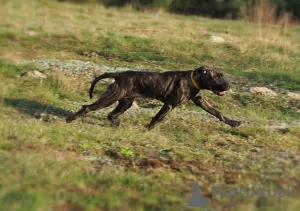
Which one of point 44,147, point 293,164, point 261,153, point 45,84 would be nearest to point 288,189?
point 293,164

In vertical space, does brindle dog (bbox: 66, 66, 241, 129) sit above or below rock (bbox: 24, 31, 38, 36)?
above

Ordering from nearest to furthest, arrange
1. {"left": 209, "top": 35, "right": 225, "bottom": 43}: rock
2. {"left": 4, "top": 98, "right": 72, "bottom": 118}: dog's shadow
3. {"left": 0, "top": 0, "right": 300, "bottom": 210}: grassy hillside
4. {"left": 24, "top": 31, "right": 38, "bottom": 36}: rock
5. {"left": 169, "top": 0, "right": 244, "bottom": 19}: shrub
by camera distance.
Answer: {"left": 0, "top": 0, "right": 300, "bottom": 210}: grassy hillside
{"left": 4, "top": 98, "right": 72, "bottom": 118}: dog's shadow
{"left": 24, "top": 31, "right": 38, "bottom": 36}: rock
{"left": 209, "top": 35, "right": 225, "bottom": 43}: rock
{"left": 169, "top": 0, "right": 244, "bottom": 19}: shrub

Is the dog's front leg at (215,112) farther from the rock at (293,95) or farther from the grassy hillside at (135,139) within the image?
the rock at (293,95)

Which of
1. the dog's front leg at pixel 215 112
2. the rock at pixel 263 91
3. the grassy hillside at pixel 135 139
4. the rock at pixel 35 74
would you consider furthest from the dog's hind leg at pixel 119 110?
the rock at pixel 263 91

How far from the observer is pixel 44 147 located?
6.63 m

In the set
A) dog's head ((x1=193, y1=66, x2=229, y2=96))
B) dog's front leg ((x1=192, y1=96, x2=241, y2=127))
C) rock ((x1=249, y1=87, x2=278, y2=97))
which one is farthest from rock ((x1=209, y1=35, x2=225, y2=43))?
dog's head ((x1=193, y1=66, x2=229, y2=96))

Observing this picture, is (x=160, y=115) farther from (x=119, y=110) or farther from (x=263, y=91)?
(x=263, y=91)

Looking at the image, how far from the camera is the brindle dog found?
8.33m

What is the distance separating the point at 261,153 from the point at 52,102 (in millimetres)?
4285

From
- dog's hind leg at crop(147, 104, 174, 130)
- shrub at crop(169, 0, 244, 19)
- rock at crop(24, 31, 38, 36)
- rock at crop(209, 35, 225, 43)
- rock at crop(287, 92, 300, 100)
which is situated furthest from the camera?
shrub at crop(169, 0, 244, 19)

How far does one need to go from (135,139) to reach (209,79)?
5.68 feet

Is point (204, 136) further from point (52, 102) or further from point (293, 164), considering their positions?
point (52, 102)

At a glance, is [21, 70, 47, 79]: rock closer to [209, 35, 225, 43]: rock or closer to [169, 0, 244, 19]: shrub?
[209, 35, 225, 43]: rock

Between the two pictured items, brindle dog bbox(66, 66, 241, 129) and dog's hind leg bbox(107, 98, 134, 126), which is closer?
brindle dog bbox(66, 66, 241, 129)
